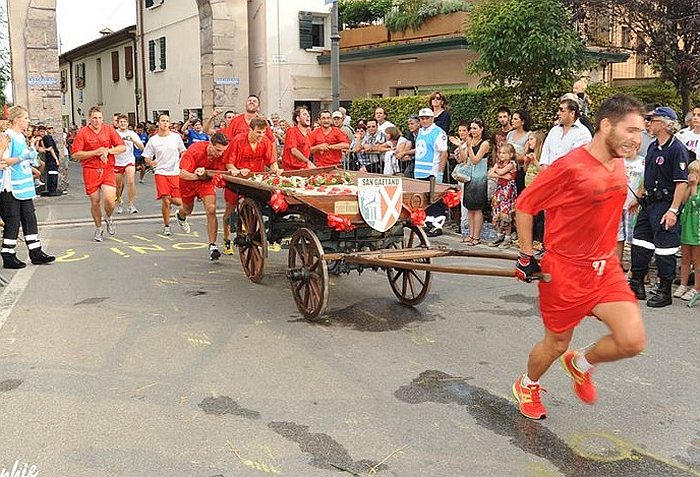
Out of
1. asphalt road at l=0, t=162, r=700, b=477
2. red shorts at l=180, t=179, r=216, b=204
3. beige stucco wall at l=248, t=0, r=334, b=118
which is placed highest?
beige stucco wall at l=248, t=0, r=334, b=118

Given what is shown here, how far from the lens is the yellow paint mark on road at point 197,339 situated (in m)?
5.86

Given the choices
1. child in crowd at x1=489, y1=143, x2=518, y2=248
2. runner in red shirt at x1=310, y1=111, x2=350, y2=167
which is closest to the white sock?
child in crowd at x1=489, y1=143, x2=518, y2=248

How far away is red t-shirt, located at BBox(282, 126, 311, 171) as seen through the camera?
396 inches

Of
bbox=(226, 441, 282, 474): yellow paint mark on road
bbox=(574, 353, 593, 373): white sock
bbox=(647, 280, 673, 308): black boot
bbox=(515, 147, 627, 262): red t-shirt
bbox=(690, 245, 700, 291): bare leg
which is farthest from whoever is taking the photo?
bbox=(690, 245, 700, 291): bare leg

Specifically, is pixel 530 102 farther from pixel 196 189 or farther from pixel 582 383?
pixel 582 383

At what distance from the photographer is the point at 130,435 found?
4168mm

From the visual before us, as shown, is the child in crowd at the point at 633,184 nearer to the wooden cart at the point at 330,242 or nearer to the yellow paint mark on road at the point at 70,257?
the wooden cart at the point at 330,242

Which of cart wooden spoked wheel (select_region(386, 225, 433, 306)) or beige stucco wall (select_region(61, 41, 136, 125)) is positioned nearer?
cart wooden spoked wheel (select_region(386, 225, 433, 306))

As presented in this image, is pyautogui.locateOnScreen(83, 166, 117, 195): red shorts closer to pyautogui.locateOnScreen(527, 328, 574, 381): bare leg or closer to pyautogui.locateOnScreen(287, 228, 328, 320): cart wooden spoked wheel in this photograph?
pyautogui.locateOnScreen(287, 228, 328, 320): cart wooden spoked wheel

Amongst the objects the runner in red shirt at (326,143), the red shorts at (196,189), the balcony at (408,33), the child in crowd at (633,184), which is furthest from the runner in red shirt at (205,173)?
the balcony at (408,33)

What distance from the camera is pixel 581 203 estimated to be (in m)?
4.01

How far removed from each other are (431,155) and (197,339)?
229 inches

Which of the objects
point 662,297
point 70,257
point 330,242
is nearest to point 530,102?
point 662,297

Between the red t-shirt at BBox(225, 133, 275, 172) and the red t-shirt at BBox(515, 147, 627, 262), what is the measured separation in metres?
5.32
